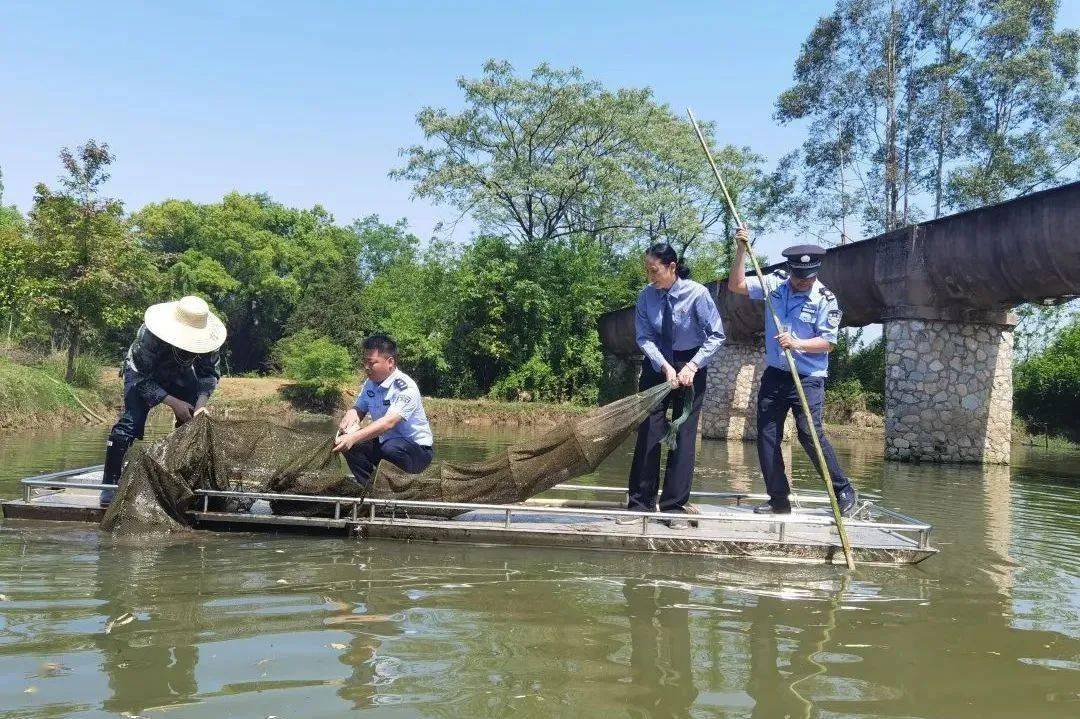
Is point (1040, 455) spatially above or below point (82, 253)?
below

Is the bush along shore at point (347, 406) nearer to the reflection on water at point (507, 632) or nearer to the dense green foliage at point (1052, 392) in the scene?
the dense green foliage at point (1052, 392)

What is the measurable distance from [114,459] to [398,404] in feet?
8.79

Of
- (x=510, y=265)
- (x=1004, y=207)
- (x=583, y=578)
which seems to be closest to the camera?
(x=583, y=578)

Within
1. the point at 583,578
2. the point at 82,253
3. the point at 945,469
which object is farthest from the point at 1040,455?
the point at 82,253

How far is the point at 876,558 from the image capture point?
22.3 ft

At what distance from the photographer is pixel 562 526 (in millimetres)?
7199

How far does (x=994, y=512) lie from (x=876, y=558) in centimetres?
496

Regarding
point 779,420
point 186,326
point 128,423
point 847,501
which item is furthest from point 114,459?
point 847,501

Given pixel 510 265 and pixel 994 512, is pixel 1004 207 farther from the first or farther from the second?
pixel 510 265

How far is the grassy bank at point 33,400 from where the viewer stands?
18.9 meters

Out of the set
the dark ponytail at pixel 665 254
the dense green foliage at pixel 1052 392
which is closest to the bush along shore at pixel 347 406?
the dense green foliage at pixel 1052 392

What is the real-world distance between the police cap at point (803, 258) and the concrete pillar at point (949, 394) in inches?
547

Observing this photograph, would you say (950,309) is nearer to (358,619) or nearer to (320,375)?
(358,619)

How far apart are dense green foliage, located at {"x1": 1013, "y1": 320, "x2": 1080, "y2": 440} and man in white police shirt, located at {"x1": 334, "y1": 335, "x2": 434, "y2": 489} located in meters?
30.5
